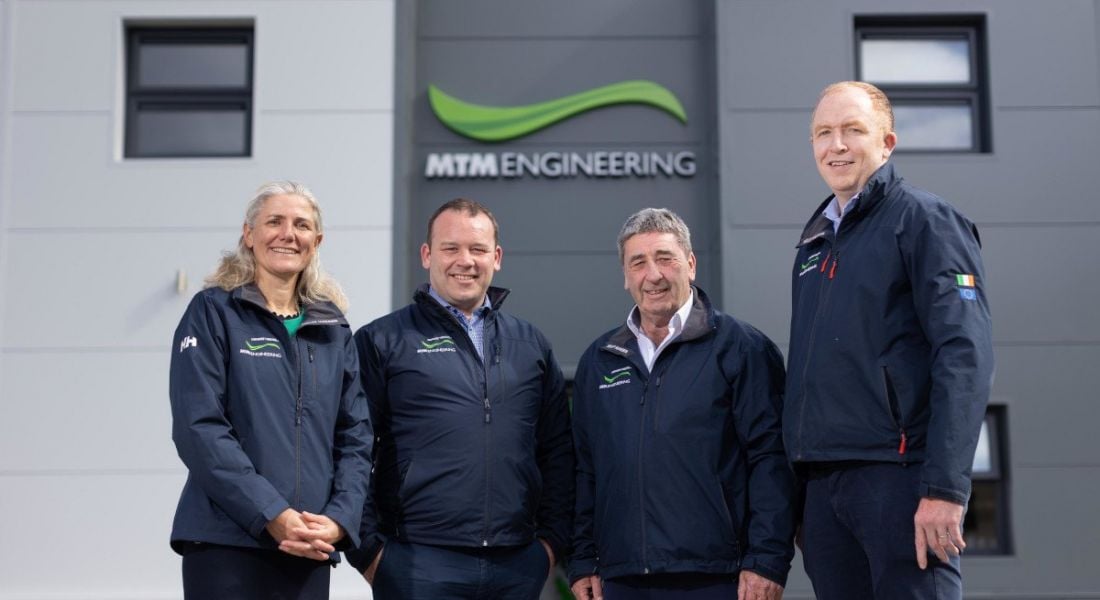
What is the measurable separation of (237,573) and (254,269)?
0.91m

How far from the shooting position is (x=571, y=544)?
3.43m

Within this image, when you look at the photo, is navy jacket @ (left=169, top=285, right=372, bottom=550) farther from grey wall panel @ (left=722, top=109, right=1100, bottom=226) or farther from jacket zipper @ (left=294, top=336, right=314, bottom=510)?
grey wall panel @ (left=722, top=109, right=1100, bottom=226)

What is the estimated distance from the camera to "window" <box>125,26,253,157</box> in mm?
7254

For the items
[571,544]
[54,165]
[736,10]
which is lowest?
[571,544]

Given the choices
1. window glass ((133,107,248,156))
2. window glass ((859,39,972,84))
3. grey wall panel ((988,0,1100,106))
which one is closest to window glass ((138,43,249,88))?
window glass ((133,107,248,156))

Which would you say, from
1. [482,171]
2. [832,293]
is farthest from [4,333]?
[832,293]

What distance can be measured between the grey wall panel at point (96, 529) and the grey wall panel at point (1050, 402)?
5.56 m

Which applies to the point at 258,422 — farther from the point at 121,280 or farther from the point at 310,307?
the point at 121,280

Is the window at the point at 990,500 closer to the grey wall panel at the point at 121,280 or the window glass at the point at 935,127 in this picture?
the window glass at the point at 935,127

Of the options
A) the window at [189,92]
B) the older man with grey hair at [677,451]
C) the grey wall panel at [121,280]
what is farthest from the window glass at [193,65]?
the older man with grey hair at [677,451]

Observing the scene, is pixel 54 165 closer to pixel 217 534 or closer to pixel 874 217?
pixel 217 534

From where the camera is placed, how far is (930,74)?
7.33m

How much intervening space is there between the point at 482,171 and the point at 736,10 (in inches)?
82.6

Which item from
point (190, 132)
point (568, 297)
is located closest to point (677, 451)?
point (568, 297)
